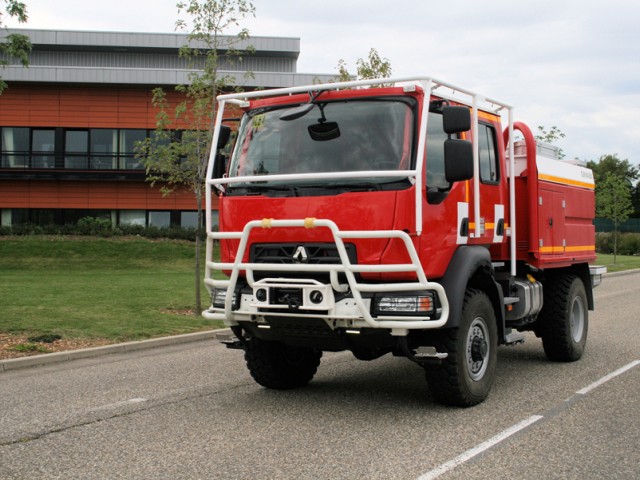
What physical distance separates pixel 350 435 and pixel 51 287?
13.9m

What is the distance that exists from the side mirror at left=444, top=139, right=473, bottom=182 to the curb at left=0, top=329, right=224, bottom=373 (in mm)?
3510

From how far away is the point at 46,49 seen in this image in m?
42.6

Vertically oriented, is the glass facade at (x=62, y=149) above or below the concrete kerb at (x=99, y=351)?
above

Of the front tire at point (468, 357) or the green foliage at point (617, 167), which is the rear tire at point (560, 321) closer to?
the front tire at point (468, 357)

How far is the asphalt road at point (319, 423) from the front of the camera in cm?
513

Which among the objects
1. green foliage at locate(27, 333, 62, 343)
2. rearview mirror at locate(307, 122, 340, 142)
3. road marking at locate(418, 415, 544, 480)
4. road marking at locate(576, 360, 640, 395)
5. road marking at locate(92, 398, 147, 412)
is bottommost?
road marking at locate(92, 398, 147, 412)

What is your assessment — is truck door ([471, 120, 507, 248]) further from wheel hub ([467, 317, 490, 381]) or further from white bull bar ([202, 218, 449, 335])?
white bull bar ([202, 218, 449, 335])

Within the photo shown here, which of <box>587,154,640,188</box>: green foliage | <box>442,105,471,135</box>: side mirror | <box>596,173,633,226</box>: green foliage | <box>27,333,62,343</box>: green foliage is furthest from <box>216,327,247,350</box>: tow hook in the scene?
<box>587,154,640,188</box>: green foliage

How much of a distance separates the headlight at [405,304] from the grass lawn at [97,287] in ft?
20.3

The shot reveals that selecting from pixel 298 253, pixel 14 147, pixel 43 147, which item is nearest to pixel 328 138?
pixel 298 253

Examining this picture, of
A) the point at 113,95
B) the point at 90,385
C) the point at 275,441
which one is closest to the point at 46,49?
the point at 113,95

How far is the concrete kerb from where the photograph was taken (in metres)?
9.48

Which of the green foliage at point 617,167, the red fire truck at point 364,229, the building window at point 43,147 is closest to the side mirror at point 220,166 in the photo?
the red fire truck at point 364,229

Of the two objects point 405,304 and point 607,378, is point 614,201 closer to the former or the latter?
point 607,378
